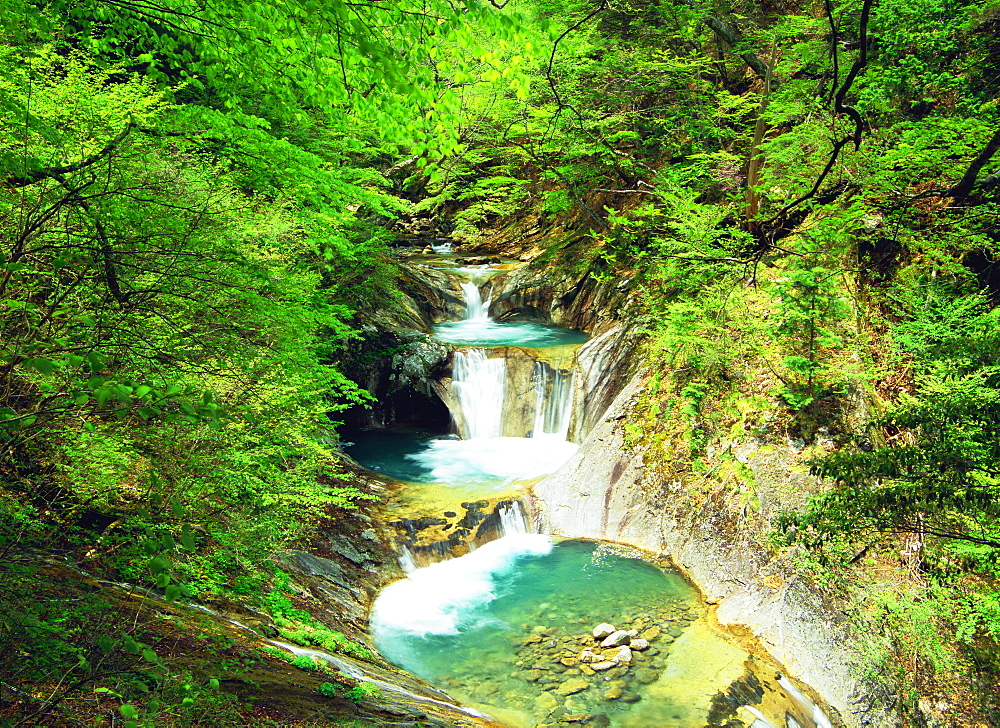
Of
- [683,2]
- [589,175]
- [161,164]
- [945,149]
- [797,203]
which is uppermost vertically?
[683,2]

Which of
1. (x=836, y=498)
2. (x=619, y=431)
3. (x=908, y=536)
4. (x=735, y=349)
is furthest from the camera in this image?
(x=619, y=431)

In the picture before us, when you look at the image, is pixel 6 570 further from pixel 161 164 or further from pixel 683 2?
pixel 683 2

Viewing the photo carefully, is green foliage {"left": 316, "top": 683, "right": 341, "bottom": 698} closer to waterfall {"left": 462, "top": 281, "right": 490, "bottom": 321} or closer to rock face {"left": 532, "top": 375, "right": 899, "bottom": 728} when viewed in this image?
rock face {"left": 532, "top": 375, "right": 899, "bottom": 728}

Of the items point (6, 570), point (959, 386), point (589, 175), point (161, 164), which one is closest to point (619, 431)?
point (959, 386)

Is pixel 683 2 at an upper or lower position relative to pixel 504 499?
upper

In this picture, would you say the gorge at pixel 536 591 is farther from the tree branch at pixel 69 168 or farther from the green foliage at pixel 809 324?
the tree branch at pixel 69 168

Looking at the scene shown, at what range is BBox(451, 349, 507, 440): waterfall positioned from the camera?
1502 cm

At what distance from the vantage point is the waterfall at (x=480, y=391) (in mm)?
15016

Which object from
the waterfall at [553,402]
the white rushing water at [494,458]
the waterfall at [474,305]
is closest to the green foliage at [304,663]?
the white rushing water at [494,458]

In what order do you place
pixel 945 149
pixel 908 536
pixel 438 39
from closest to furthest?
pixel 438 39
pixel 908 536
pixel 945 149

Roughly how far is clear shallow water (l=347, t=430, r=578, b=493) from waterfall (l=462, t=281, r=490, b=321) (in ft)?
18.2

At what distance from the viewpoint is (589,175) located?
15758mm

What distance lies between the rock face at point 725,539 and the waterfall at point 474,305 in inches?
336

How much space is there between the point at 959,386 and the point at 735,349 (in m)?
4.20
